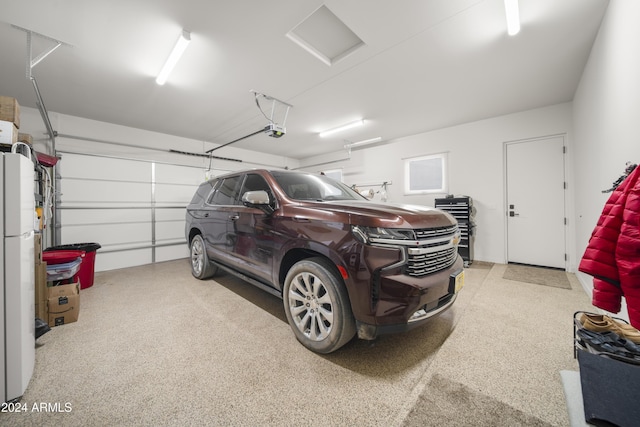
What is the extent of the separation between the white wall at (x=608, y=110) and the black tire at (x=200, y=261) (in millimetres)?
4741

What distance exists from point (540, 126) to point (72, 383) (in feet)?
23.5

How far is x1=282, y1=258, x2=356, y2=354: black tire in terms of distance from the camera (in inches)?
64.2

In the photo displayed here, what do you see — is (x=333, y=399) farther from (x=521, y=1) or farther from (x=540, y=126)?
(x=540, y=126)

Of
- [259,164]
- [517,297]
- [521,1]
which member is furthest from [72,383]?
[259,164]

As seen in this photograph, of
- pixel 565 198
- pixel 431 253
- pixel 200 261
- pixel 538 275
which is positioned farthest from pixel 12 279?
pixel 565 198

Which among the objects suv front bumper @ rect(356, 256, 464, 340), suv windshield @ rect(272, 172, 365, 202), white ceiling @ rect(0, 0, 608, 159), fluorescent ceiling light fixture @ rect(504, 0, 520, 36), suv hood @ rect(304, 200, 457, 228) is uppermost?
white ceiling @ rect(0, 0, 608, 159)

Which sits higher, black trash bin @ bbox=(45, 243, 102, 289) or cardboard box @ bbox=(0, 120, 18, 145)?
cardboard box @ bbox=(0, 120, 18, 145)

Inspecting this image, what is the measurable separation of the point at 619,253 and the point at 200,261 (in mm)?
4298

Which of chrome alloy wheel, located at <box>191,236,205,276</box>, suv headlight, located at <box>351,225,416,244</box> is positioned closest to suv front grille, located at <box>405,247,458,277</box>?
suv headlight, located at <box>351,225,416,244</box>

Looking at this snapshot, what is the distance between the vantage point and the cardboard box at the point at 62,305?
7.38 ft

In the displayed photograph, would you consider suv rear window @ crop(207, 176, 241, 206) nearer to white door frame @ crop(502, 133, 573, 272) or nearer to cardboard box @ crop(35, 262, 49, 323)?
cardboard box @ crop(35, 262, 49, 323)

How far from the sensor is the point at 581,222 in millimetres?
3402

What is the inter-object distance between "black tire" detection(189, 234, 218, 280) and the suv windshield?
198 cm

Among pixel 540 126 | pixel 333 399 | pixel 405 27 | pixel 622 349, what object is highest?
pixel 405 27
